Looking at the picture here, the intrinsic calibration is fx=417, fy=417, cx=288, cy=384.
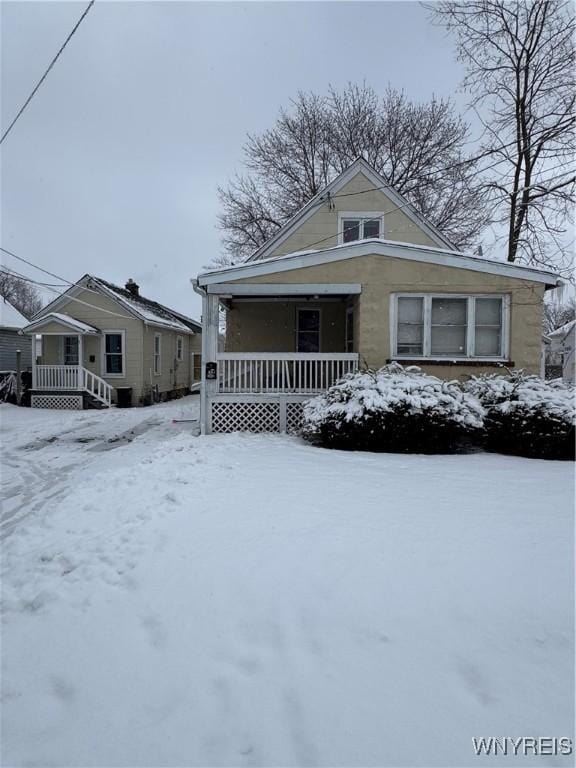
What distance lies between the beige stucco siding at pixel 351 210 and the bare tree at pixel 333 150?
8.97 m

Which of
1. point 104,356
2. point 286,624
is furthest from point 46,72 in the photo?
point 104,356

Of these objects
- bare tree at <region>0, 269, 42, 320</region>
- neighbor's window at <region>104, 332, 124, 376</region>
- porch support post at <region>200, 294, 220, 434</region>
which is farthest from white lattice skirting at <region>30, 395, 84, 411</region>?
bare tree at <region>0, 269, 42, 320</region>

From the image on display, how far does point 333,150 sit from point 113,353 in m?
16.3

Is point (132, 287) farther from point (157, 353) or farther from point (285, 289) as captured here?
point (285, 289)

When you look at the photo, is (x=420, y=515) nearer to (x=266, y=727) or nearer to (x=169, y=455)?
(x=266, y=727)

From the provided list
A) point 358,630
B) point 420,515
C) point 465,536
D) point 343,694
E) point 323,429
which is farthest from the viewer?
point 323,429

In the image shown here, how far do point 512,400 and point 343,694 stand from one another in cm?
655

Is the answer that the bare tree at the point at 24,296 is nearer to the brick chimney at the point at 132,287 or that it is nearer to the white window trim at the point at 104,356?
the brick chimney at the point at 132,287

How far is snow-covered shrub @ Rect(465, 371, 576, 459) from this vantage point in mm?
6852

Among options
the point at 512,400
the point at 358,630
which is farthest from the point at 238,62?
the point at 358,630

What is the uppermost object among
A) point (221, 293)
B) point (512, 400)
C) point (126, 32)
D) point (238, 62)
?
point (238, 62)

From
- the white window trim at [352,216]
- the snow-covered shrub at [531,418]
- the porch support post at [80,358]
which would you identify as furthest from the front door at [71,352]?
the snow-covered shrub at [531,418]

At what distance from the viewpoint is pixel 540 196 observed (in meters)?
15.4

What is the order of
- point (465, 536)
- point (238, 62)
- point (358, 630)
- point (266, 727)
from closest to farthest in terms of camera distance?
1. point (266, 727)
2. point (358, 630)
3. point (465, 536)
4. point (238, 62)
